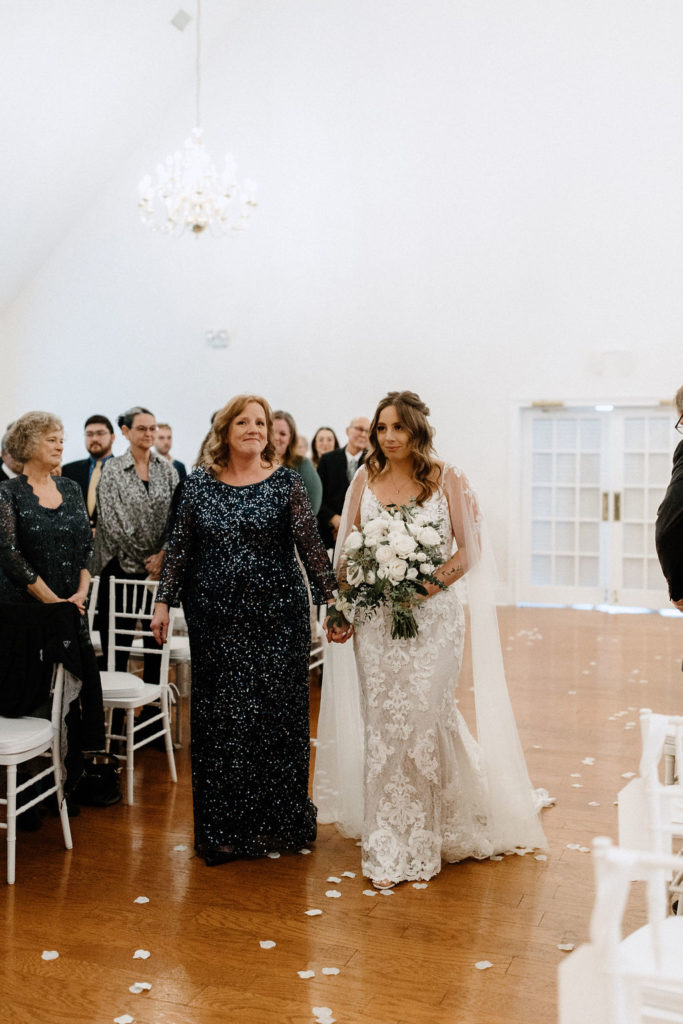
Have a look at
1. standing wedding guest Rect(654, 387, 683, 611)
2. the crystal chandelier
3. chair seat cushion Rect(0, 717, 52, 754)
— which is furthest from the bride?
the crystal chandelier

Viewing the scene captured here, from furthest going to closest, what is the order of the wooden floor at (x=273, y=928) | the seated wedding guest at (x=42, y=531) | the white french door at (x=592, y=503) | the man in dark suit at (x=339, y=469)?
the white french door at (x=592, y=503) < the man in dark suit at (x=339, y=469) < the seated wedding guest at (x=42, y=531) < the wooden floor at (x=273, y=928)

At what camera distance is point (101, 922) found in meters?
3.10

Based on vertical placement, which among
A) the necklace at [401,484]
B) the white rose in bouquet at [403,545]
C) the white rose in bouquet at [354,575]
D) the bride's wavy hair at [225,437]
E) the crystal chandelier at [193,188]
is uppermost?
the crystal chandelier at [193,188]

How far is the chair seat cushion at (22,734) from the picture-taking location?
3.37 meters

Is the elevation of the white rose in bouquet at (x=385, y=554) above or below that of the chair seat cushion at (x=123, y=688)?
above

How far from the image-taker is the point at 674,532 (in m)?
3.14

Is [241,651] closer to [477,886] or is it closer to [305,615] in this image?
[305,615]

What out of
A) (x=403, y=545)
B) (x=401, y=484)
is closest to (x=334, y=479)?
(x=401, y=484)

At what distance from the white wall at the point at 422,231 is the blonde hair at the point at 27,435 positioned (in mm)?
6727

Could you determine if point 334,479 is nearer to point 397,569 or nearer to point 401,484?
point 401,484

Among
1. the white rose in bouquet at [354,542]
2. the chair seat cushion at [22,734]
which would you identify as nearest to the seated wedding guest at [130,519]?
the chair seat cushion at [22,734]

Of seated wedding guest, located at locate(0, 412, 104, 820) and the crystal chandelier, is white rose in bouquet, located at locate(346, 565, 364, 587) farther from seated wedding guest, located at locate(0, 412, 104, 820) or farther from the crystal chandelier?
the crystal chandelier

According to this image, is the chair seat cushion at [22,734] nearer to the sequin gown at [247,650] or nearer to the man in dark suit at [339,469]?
the sequin gown at [247,650]

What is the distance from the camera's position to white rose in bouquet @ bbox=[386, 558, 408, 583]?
338cm
